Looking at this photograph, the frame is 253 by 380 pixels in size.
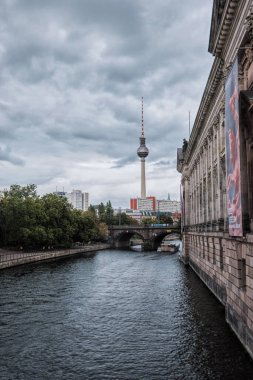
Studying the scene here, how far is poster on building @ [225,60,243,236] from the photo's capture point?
2395 centimetres

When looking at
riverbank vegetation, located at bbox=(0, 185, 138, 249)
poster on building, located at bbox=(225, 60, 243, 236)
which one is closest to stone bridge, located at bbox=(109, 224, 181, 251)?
riverbank vegetation, located at bbox=(0, 185, 138, 249)

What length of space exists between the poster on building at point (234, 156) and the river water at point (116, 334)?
733 centimetres

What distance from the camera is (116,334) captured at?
2805 cm

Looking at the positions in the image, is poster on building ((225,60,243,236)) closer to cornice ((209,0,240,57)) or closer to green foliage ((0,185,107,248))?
cornice ((209,0,240,57))

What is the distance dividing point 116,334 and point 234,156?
1431 centimetres

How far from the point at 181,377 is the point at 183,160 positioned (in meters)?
76.2

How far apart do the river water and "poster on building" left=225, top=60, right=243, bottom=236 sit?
7.33m

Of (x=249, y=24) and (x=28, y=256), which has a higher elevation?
(x=249, y=24)

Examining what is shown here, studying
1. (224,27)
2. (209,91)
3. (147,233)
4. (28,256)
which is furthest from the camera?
(147,233)

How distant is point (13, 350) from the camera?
24.4 metres

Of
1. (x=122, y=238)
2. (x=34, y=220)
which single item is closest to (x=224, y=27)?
(x=34, y=220)

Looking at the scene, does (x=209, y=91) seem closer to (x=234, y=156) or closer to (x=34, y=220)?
(x=234, y=156)

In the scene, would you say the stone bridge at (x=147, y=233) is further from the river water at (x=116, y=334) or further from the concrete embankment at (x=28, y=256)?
the river water at (x=116, y=334)

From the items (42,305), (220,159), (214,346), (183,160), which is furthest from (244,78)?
(183,160)
